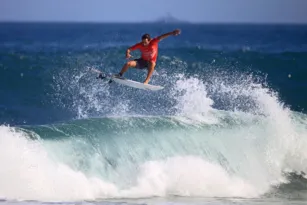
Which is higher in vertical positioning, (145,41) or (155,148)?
(145,41)

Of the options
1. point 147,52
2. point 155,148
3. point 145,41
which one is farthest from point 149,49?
point 155,148

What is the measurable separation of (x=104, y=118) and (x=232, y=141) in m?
3.22

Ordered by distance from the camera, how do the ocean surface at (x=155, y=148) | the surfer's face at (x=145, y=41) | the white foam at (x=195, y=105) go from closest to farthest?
the ocean surface at (x=155, y=148), the surfer's face at (x=145, y=41), the white foam at (x=195, y=105)

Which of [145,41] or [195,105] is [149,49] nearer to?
[145,41]

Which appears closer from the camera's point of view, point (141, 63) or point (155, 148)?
point (155, 148)

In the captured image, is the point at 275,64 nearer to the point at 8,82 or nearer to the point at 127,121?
the point at 8,82

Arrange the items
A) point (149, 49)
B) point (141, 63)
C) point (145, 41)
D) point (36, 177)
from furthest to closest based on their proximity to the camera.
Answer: point (141, 63) < point (149, 49) < point (145, 41) < point (36, 177)

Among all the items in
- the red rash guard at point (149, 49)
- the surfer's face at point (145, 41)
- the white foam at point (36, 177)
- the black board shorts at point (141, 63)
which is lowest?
the white foam at point (36, 177)

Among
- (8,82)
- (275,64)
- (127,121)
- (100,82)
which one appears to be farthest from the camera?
(275,64)

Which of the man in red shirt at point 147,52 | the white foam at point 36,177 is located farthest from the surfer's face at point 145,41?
the white foam at point 36,177

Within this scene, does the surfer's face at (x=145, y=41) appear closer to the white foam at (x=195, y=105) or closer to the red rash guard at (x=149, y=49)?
the red rash guard at (x=149, y=49)

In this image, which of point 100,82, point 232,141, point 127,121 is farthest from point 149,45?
point 100,82

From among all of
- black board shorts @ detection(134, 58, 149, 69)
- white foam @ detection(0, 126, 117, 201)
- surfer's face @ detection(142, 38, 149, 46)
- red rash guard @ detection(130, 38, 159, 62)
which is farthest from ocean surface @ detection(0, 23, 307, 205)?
surfer's face @ detection(142, 38, 149, 46)

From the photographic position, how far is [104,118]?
52.2 feet
